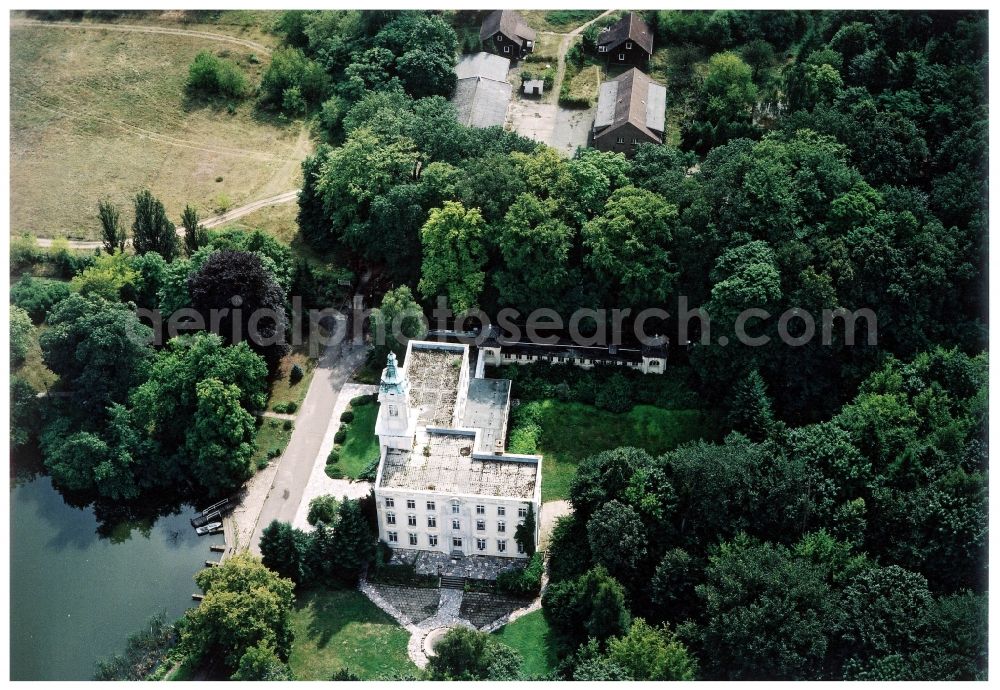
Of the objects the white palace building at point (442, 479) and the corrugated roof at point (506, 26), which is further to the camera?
the corrugated roof at point (506, 26)

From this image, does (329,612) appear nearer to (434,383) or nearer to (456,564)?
(456,564)

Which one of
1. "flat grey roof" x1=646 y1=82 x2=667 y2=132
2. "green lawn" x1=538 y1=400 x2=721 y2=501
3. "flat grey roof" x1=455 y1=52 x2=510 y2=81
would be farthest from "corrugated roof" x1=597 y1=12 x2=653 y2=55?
"green lawn" x1=538 y1=400 x2=721 y2=501

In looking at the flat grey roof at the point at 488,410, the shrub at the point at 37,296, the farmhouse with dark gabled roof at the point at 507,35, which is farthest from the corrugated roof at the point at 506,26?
the shrub at the point at 37,296

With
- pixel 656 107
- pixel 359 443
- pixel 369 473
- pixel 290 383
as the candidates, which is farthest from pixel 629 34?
pixel 369 473

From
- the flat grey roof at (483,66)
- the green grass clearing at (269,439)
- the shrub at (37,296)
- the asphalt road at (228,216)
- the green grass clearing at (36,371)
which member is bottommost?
the green grass clearing at (269,439)

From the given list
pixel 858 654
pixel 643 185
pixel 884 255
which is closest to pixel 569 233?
pixel 643 185

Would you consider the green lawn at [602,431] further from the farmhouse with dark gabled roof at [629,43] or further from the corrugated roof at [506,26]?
the corrugated roof at [506,26]

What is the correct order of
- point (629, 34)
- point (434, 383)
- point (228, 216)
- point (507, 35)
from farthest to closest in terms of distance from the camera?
point (507, 35), point (629, 34), point (228, 216), point (434, 383)

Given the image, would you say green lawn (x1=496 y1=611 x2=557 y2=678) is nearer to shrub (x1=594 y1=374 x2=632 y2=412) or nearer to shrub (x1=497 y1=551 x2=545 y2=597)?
shrub (x1=497 y1=551 x2=545 y2=597)
